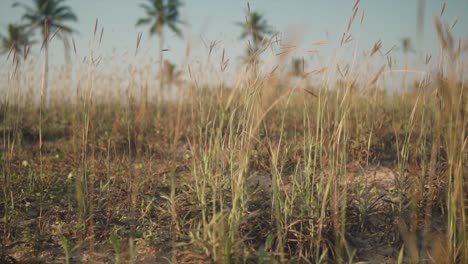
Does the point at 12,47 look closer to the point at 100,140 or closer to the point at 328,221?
the point at 100,140

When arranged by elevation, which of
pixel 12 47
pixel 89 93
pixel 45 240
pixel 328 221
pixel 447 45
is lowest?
pixel 45 240

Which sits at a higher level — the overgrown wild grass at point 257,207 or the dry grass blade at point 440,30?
the dry grass blade at point 440,30

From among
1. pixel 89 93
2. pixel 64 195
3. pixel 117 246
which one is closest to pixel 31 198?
pixel 64 195

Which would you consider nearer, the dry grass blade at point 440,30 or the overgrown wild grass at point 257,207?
the dry grass blade at point 440,30

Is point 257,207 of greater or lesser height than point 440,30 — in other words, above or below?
below

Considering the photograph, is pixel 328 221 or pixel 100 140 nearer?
pixel 328 221

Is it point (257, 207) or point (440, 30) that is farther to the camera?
point (257, 207)

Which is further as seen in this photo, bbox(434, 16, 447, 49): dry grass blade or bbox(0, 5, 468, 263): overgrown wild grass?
bbox(0, 5, 468, 263): overgrown wild grass

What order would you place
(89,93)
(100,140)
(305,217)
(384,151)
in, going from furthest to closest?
(100,140) < (384,151) < (89,93) < (305,217)

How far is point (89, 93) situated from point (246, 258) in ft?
4.15

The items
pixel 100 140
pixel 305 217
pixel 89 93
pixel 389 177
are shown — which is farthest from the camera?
pixel 100 140

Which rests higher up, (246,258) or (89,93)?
(89,93)

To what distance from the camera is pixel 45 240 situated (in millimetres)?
1562

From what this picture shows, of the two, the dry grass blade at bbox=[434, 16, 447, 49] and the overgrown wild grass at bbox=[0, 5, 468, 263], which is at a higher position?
the dry grass blade at bbox=[434, 16, 447, 49]
